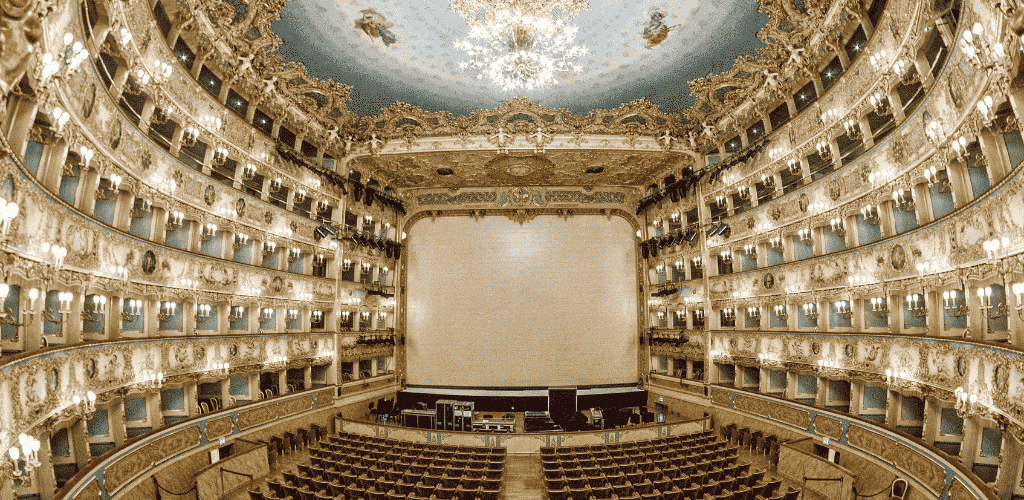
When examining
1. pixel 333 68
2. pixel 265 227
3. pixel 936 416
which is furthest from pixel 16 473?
pixel 936 416

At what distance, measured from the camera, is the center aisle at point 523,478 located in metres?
14.6

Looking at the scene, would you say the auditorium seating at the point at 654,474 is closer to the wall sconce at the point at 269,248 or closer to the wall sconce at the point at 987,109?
the wall sconce at the point at 987,109

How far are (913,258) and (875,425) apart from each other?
4788 millimetres

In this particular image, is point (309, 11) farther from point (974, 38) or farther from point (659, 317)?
point (659, 317)

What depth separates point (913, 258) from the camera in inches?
515

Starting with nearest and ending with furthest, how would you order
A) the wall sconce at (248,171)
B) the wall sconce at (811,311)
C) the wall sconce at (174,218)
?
the wall sconce at (174,218), the wall sconce at (811,311), the wall sconce at (248,171)

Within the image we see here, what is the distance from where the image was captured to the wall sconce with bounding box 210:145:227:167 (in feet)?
55.8

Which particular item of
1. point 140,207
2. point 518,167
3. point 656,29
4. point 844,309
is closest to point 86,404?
point 140,207

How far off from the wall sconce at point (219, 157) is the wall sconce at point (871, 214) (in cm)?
2074

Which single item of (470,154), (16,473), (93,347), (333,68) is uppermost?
(333,68)

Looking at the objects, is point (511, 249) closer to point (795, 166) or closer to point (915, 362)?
point (795, 166)

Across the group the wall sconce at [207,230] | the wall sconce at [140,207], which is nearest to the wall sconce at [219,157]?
the wall sconce at [207,230]

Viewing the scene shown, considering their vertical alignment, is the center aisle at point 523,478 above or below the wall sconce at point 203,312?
below

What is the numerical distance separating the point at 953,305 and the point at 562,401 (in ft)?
54.0
